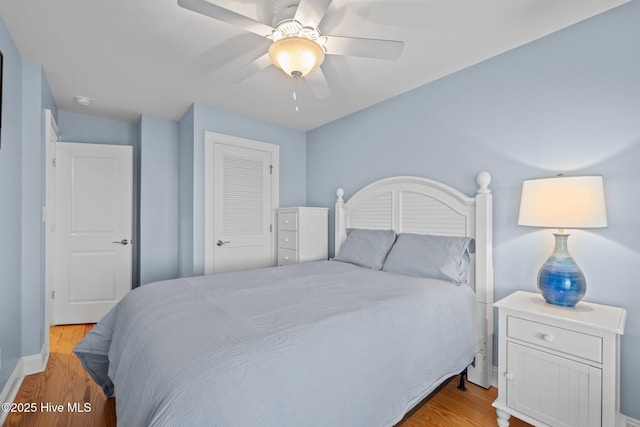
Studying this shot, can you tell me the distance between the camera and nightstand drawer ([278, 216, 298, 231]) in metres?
3.39

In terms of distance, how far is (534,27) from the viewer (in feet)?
6.14

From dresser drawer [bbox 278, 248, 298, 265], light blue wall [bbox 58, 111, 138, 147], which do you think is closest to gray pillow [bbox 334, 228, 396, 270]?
dresser drawer [bbox 278, 248, 298, 265]

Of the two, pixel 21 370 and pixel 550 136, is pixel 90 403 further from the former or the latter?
pixel 550 136

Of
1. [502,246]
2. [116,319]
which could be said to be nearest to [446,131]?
[502,246]

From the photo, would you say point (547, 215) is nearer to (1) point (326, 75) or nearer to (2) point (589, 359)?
(2) point (589, 359)

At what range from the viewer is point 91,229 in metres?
3.43

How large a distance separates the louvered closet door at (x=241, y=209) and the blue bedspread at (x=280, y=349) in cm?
132

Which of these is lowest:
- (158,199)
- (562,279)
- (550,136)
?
(562,279)

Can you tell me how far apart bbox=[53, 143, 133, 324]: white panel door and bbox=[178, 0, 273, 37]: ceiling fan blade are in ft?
9.22

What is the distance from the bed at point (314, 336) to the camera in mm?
949

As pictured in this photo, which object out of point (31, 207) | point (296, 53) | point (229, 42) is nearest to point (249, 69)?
point (229, 42)

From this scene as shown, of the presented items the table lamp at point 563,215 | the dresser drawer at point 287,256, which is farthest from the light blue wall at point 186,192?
the table lamp at point 563,215

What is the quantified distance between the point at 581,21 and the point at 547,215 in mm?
1258

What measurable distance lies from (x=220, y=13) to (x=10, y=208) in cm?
195
